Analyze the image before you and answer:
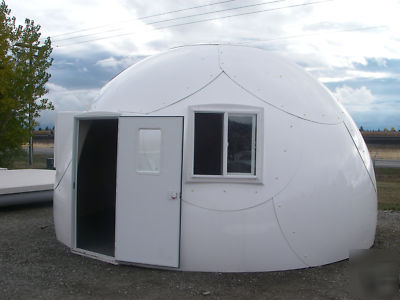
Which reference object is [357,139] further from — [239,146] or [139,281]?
[139,281]

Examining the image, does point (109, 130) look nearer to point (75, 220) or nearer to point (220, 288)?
point (75, 220)

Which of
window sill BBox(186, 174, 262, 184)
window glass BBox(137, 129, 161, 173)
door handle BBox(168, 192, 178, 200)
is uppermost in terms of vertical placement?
window glass BBox(137, 129, 161, 173)

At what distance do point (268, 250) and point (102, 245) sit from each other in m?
2.78

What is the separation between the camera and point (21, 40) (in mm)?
15922

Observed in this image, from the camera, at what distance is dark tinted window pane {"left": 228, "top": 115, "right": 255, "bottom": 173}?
18.2ft

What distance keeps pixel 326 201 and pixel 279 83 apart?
1856mm

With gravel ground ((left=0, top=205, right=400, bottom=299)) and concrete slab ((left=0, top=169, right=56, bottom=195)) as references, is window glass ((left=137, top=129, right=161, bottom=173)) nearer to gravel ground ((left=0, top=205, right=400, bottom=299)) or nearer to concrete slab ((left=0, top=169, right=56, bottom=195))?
gravel ground ((left=0, top=205, right=400, bottom=299))

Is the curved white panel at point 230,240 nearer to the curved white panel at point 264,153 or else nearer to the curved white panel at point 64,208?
the curved white panel at point 264,153

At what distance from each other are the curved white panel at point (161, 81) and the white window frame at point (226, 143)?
48 centimetres

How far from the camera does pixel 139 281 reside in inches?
207

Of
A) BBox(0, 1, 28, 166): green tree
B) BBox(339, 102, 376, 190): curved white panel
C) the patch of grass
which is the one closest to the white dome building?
BBox(339, 102, 376, 190): curved white panel

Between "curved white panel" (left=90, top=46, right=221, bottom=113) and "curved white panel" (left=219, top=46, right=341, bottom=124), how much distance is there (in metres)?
0.32

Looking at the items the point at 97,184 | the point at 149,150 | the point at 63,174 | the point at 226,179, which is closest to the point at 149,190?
the point at 149,150

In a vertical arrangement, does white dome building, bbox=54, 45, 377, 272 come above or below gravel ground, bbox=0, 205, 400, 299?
above
